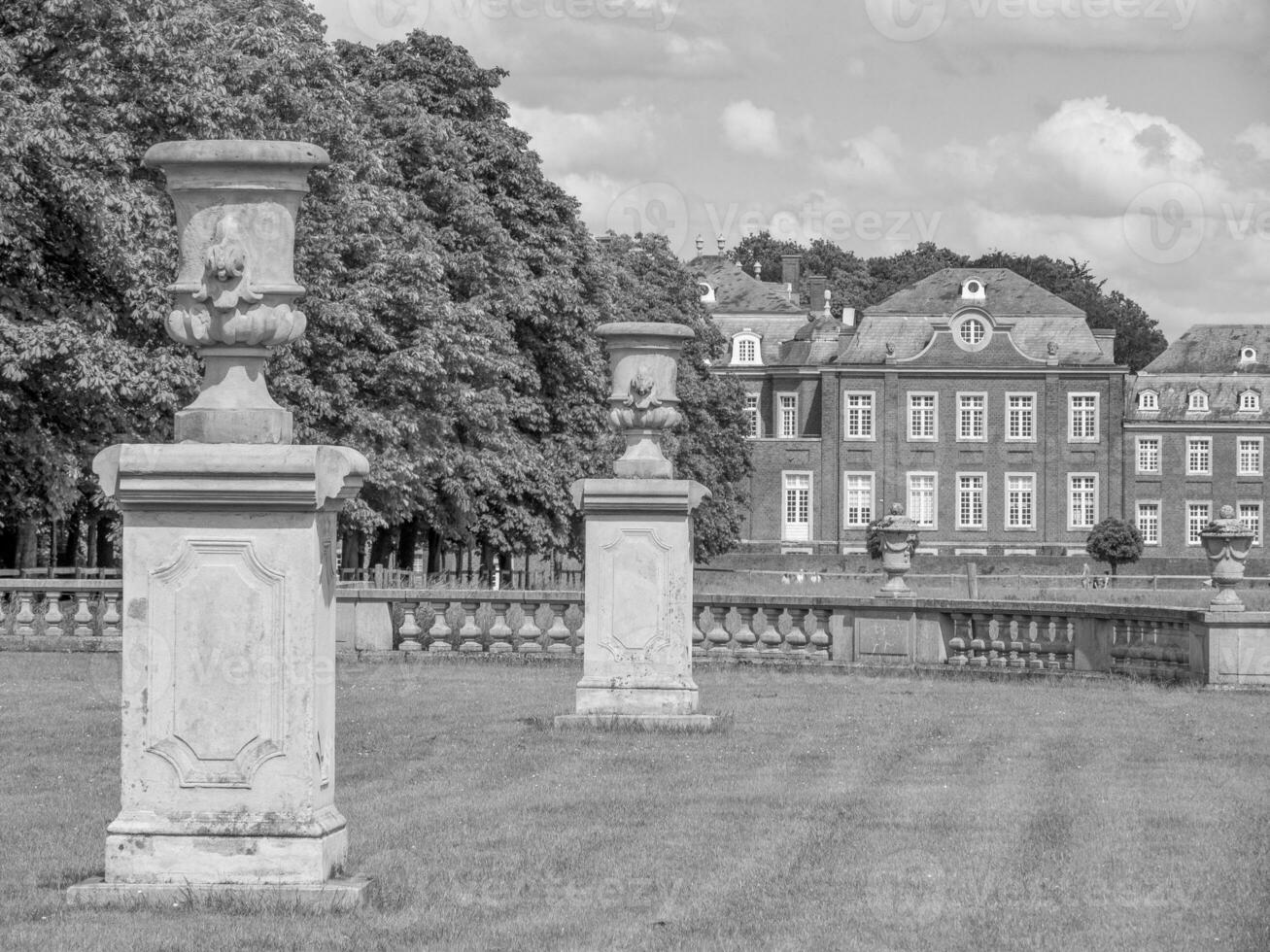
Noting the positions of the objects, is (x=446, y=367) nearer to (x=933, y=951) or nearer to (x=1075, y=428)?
(x=933, y=951)

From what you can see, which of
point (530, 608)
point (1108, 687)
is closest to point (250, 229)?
point (1108, 687)

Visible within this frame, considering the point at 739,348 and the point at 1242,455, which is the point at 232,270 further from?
the point at 1242,455

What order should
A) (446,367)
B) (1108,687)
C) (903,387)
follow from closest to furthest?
1. (1108,687)
2. (446,367)
3. (903,387)

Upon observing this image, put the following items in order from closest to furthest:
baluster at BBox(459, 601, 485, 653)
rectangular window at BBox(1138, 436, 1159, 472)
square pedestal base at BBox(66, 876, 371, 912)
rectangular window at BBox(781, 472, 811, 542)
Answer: square pedestal base at BBox(66, 876, 371, 912), baluster at BBox(459, 601, 485, 653), rectangular window at BBox(1138, 436, 1159, 472), rectangular window at BBox(781, 472, 811, 542)

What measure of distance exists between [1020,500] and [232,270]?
88364mm

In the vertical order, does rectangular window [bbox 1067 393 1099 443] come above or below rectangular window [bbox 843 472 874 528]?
above

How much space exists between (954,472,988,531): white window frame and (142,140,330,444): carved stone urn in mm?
88029

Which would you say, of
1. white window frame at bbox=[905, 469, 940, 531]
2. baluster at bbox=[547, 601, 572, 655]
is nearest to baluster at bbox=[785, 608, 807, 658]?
baluster at bbox=[547, 601, 572, 655]

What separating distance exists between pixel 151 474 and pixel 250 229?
40.9 inches

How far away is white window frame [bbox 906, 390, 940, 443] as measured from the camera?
94.6m

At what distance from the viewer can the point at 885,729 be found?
1477 centimetres

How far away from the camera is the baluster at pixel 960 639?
22.1 meters

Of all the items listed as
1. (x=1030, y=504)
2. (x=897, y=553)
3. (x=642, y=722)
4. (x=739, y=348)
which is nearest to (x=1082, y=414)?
(x=1030, y=504)

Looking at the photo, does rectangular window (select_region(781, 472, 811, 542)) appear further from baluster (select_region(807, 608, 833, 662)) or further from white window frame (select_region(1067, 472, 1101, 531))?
baluster (select_region(807, 608, 833, 662))
